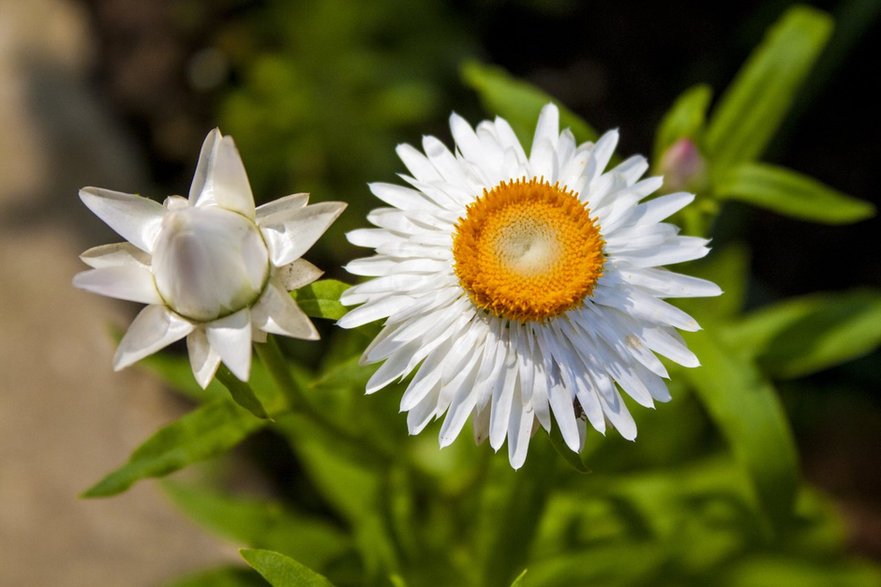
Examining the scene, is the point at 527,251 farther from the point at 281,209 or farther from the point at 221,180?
the point at 221,180

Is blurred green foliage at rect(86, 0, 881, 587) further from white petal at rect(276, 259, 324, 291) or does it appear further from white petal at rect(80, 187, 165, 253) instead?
white petal at rect(80, 187, 165, 253)

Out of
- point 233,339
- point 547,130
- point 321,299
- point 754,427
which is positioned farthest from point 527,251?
point 754,427

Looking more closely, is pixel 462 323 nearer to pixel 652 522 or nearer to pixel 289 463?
pixel 652 522

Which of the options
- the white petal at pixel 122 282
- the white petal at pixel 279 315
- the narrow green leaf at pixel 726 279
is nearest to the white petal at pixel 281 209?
the white petal at pixel 279 315

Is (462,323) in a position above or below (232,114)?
below

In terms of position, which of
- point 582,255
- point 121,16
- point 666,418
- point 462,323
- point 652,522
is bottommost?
point 652,522

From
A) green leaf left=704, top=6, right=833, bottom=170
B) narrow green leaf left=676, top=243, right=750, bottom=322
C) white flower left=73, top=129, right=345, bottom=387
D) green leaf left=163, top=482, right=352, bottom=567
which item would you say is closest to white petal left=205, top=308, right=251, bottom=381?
white flower left=73, top=129, right=345, bottom=387

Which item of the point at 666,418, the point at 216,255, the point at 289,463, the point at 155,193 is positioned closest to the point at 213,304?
the point at 216,255
